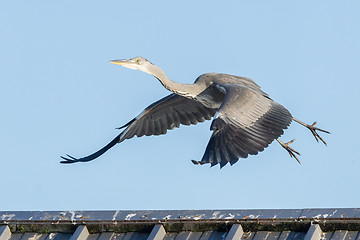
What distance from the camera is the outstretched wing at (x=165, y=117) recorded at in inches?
553

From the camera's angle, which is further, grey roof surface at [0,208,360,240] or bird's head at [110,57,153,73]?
bird's head at [110,57,153,73]

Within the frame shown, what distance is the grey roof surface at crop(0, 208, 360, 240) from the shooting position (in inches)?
251

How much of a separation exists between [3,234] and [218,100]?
23.5 feet

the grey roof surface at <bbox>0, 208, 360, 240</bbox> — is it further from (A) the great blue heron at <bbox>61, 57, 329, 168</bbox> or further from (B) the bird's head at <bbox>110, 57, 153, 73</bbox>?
(B) the bird's head at <bbox>110, 57, 153, 73</bbox>

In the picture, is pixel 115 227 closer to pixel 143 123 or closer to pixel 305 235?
pixel 305 235

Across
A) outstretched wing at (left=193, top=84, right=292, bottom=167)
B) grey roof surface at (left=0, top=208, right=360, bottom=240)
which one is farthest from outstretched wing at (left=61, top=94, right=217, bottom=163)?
grey roof surface at (left=0, top=208, right=360, bottom=240)

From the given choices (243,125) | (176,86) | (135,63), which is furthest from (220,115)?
(135,63)

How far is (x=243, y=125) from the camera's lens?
1140cm

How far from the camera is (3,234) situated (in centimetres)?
735

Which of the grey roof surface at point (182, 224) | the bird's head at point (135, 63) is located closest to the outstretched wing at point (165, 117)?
the bird's head at point (135, 63)

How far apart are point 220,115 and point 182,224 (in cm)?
468

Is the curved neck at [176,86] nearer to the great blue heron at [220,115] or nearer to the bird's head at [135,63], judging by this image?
the great blue heron at [220,115]

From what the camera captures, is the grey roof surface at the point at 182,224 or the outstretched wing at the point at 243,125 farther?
the outstretched wing at the point at 243,125

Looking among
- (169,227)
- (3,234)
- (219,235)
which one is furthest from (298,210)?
(3,234)
